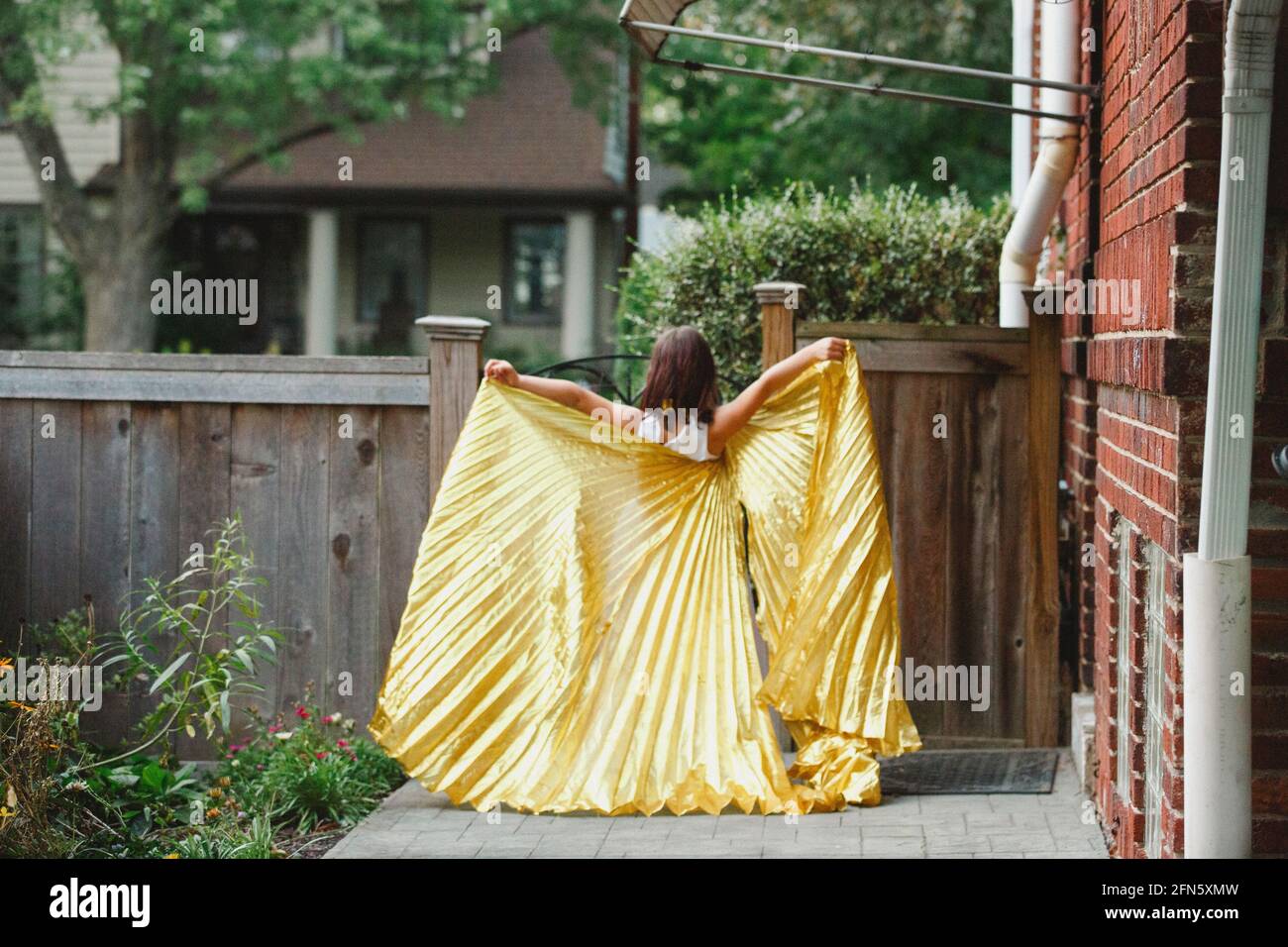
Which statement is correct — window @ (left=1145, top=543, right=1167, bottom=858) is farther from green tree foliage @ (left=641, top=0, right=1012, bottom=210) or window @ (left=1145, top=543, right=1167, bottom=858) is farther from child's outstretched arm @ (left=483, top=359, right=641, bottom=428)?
green tree foliage @ (left=641, top=0, right=1012, bottom=210)

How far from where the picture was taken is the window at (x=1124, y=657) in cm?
450

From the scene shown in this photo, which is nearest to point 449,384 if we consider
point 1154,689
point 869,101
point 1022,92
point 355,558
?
point 355,558

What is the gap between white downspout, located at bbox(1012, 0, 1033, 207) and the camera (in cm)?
920

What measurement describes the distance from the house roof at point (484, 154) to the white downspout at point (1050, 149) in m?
17.4

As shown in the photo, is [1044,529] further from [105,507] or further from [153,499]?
[105,507]

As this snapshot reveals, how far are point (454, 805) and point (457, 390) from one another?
1756 mm

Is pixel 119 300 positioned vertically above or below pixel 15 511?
above

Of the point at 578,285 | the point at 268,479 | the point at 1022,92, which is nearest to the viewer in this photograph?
the point at 268,479

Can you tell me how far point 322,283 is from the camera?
24.5 m

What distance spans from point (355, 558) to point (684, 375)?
1641mm

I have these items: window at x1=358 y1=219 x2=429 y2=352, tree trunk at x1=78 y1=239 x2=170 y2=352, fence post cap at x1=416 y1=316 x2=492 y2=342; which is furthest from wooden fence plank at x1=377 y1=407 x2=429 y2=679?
window at x1=358 y1=219 x2=429 y2=352

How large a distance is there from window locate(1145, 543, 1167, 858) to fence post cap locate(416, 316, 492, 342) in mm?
3241

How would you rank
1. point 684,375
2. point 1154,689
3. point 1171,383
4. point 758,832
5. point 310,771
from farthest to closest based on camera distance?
point 684,375
point 310,771
point 758,832
point 1154,689
point 1171,383

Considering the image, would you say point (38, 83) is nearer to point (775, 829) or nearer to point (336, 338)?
point (336, 338)
